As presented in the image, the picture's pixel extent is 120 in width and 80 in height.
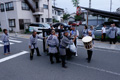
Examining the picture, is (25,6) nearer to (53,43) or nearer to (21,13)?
(21,13)

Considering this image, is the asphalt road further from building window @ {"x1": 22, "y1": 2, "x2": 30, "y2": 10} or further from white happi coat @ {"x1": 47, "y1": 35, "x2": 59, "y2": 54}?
building window @ {"x1": 22, "y1": 2, "x2": 30, "y2": 10}

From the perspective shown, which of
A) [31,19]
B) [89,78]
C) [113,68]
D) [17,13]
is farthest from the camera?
[31,19]

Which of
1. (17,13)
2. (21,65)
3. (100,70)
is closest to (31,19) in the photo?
(17,13)

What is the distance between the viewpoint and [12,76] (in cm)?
407

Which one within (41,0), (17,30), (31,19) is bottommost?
(17,30)

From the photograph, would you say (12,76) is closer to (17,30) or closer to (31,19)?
(17,30)

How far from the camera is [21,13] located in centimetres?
2059

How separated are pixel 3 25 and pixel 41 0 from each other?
1040 cm

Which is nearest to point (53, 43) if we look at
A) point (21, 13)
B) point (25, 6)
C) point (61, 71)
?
point (61, 71)

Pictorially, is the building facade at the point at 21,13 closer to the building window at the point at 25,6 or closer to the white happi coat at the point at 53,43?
the building window at the point at 25,6

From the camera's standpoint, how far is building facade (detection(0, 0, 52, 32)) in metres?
20.2

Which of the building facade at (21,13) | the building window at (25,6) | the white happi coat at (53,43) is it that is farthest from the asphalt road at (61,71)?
the building window at (25,6)

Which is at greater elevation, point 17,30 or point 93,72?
point 17,30

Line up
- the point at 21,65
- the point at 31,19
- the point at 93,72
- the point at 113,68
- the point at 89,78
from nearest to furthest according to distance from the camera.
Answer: the point at 89,78 < the point at 93,72 < the point at 113,68 < the point at 21,65 < the point at 31,19
